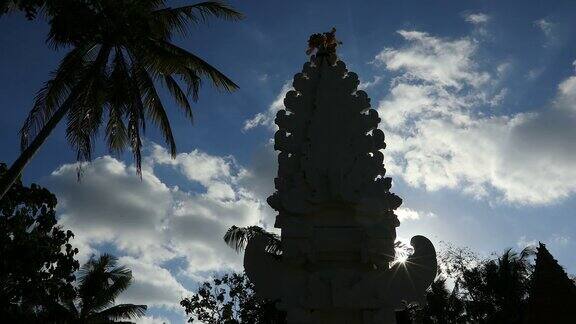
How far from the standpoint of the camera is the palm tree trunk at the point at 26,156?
365 inches

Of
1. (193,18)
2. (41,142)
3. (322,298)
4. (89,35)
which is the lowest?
(322,298)

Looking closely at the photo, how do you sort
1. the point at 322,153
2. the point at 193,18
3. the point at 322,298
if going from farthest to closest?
the point at 193,18, the point at 322,153, the point at 322,298

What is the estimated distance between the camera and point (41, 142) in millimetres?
10148

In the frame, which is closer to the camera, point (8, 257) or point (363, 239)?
point (363, 239)

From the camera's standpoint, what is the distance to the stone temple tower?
4.24 meters

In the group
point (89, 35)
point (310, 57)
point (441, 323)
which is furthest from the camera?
point (441, 323)

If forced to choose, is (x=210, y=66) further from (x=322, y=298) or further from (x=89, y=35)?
(x=322, y=298)

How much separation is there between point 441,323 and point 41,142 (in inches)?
736

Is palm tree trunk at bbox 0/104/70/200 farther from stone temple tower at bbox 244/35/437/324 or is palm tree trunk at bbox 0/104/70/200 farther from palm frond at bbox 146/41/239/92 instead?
stone temple tower at bbox 244/35/437/324

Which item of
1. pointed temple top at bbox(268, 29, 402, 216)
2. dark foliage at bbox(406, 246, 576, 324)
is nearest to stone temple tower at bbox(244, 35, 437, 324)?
pointed temple top at bbox(268, 29, 402, 216)

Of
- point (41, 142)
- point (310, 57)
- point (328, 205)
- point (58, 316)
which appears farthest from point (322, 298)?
point (58, 316)

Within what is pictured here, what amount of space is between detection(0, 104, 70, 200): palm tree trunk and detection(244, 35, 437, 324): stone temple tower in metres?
6.82

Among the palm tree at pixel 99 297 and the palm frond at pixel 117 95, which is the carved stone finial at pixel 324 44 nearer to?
the palm frond at pixel 117 95

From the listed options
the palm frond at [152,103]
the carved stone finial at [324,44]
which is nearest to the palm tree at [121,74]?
the palm frond at [152,103]
